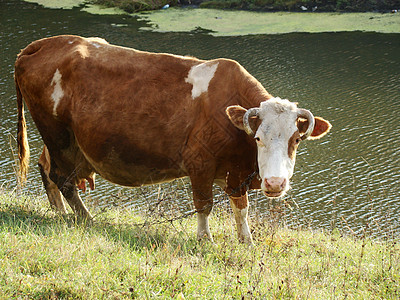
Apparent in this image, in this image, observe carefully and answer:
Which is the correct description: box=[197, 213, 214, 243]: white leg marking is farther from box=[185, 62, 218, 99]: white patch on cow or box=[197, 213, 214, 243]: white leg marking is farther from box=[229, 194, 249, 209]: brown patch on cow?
box=[185, 62, 218, 99]: white patch on cow

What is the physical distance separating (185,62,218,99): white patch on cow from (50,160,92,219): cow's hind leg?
5.73 ft

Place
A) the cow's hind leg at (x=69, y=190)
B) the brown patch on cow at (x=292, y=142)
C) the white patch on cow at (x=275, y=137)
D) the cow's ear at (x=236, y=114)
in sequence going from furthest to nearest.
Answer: the cow's hind leg at (x=69, y=190) < the cow's ear at (x=236, y=114) < the brown patch on cow at (x=292, y=142) < the white patch on cow at (x=275, y=137)

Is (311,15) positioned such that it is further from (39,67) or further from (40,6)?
(39,67)

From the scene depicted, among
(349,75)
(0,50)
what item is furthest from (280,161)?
(0,50)

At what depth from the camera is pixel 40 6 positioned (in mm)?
25734

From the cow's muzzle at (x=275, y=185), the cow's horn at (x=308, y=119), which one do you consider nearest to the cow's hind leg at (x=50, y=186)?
the cow's muzzle at (x=275, y=185)

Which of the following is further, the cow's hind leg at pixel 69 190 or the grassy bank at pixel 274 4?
the grassy bank at pixel 274 4

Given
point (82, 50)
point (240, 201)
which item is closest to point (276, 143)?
point (240, 201)

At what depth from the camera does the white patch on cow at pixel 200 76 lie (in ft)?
17.8

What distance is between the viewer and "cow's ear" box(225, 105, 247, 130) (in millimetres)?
4977

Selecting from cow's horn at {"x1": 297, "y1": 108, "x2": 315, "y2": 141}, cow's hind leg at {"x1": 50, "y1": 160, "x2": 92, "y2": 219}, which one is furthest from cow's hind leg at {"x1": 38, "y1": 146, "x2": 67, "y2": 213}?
cow's horn at {"x1": 297, "y1": 108, "x2": 315, "y2": 141}

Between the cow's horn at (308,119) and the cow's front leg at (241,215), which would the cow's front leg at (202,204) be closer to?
the cow's front leg at (241,215)

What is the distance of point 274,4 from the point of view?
82.6 feet

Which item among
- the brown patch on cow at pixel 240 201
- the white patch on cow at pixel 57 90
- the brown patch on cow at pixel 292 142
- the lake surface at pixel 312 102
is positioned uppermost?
the white patch on cow at pixel 57 90
